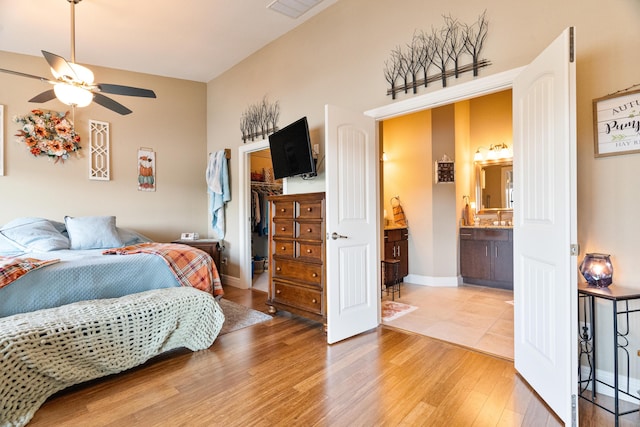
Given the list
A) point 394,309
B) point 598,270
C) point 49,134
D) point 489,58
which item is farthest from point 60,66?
point 598,270

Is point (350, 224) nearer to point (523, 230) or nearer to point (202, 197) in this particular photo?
point (523, 230)

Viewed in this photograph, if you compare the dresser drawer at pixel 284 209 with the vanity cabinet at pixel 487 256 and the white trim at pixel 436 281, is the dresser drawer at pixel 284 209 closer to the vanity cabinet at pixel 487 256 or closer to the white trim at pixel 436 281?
the white trim at pixel 436 281

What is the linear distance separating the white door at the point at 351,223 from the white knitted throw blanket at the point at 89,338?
1.00 meters

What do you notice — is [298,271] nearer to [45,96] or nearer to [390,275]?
[390,275]

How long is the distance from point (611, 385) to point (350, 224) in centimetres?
189

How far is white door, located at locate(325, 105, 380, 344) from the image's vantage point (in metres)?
2.63

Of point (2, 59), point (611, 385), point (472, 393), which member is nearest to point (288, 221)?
point (472, 393)

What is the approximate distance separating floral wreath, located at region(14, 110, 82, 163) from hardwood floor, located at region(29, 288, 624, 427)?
326 cm

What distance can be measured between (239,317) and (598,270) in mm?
2910

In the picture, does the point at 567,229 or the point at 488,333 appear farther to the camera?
the point at 488,333

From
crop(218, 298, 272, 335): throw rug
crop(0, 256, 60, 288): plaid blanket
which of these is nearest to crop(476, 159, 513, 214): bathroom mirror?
crop(218, 298, 272, 335): throw rug

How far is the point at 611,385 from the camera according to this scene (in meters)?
1.83

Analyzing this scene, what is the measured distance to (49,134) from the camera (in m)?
4.02

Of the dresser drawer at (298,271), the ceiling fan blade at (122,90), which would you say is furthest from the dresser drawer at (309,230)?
the ceiling fan blade at (122,90)
